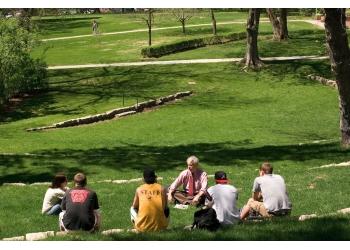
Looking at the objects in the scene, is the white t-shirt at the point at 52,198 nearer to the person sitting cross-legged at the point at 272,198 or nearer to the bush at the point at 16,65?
the person sitting cross-legged at the point at 272,198

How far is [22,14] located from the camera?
39844 mm

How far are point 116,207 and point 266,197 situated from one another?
11.8 ft

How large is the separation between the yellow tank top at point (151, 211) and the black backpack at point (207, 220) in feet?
2.10

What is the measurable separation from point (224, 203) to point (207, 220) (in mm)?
589

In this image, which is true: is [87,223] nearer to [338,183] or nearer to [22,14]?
[338,183]

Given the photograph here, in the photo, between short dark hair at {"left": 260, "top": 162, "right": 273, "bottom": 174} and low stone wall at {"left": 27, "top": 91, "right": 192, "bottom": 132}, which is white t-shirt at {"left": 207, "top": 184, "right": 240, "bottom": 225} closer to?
short dark hair at {"left": 260, "top": 162, "right": 273, "bottom": 174}

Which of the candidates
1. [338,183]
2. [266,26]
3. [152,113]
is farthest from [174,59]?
[338,183]

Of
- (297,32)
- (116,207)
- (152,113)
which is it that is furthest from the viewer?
(297,32)

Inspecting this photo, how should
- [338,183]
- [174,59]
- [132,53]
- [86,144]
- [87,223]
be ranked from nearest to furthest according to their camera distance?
[87,223]
[338,183]
[86,144]
[174,59]
[132,53]

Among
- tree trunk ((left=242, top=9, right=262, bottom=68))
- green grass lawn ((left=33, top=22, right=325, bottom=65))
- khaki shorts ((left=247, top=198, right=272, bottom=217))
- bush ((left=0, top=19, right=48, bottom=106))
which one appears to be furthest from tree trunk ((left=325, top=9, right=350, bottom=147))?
green grass lawn ((left=33, top=22, right=325, bottom=65))

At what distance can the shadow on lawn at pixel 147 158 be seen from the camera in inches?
685

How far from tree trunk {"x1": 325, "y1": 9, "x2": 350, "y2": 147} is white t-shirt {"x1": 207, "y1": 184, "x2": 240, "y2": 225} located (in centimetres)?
883

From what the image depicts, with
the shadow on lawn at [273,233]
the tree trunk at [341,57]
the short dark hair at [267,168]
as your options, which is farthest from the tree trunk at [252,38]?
the shadow on lawn at [273,233]

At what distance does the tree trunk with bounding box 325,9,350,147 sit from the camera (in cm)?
1698
